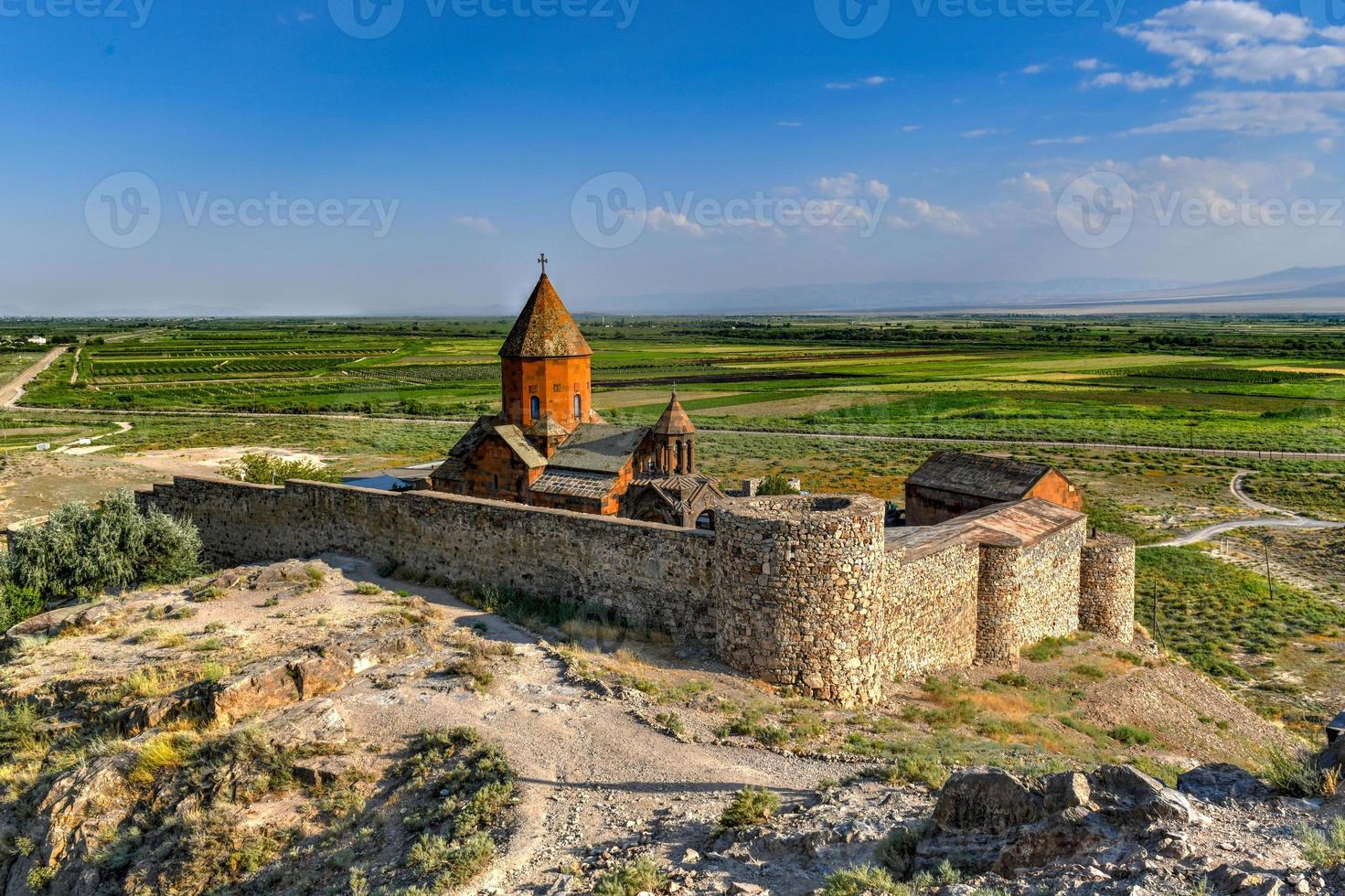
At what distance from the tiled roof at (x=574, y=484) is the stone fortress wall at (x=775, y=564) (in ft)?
17.4

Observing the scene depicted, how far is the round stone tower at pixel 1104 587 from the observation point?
13.8m

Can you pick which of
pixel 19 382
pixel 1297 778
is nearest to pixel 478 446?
pixel 1297 778

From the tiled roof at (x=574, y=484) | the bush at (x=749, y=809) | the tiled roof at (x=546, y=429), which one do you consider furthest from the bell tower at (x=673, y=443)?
the bush at (x=749, y=809)

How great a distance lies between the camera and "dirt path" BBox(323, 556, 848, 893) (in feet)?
19.5

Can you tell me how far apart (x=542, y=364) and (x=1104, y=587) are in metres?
12.4

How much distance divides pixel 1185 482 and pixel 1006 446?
10.4 meters

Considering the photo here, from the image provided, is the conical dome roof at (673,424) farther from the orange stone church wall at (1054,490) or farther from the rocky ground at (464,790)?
the rocky ground at (464,790)

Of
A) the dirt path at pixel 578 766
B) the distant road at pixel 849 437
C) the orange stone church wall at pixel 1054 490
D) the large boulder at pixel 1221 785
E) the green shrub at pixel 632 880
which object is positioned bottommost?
the distant road at pixel 849 437

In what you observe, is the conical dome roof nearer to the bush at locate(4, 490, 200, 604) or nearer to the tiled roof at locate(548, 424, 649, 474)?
the tiled roof at locate(548, 424, 649, 474)

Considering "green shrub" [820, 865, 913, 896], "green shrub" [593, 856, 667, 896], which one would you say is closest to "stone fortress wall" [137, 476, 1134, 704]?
"green shrub" [593, 856, 667, 896]

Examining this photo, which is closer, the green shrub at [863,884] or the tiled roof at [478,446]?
the green shrub at [863,884]

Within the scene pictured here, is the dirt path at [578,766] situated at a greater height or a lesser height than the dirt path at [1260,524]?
greater

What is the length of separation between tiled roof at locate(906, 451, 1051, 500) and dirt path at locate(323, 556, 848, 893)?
431 inches

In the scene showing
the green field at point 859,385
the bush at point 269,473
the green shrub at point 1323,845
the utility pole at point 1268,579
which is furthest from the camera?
the green field at point 859,385
